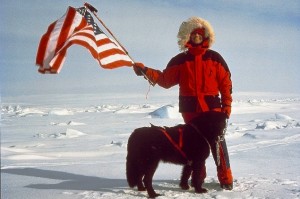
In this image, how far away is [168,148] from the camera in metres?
3.60

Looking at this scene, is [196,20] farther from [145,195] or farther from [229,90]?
[145,195]

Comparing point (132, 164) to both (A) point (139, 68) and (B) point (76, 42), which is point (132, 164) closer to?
(A) point (139, 68)

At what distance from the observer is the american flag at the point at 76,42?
3.35 metres

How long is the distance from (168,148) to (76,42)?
1.47 metres

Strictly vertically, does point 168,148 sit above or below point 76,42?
below

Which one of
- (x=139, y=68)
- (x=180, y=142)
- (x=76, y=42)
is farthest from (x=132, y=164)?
(x=76, y=42)

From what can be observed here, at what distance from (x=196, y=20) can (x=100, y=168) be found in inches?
107

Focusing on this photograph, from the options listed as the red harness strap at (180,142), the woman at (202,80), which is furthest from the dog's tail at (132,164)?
the woman at (202,80)

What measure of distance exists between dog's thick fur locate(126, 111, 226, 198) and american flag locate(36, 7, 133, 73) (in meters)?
1.01

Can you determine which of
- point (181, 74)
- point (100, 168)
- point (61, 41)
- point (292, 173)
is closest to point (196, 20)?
point (181, 74)

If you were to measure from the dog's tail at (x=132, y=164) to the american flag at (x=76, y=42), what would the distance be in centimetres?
98

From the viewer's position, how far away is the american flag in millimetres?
3350

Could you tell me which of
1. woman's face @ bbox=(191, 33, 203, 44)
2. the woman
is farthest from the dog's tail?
woman's face @ bbox=(191, 33, 203, 44)

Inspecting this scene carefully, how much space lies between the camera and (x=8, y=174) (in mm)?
4777
